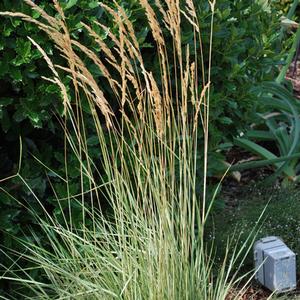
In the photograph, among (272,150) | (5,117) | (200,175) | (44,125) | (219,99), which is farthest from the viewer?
(272,150)

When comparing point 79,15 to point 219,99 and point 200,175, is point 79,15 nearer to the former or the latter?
point 219,99

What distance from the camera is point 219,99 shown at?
360 cm

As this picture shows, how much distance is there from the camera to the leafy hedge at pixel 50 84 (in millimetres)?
2814

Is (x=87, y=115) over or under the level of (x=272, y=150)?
over

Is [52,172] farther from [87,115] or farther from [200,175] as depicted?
[200,175]

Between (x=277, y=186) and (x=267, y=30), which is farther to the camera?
(x=277, y=186)

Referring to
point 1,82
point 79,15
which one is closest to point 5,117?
point 1,82

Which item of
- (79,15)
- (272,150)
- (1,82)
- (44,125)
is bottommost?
(272,150)

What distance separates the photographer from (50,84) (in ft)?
9.54

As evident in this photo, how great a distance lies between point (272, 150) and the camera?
17.8 ft

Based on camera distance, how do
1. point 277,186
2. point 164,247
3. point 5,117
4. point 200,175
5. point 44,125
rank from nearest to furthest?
point 164,247
point 5,117
point 44,125
point 200,175
point 277,186

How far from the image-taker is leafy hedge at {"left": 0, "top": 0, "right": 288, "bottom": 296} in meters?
2.81

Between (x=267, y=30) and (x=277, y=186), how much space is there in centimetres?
127

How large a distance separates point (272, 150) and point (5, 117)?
9.69 feet
